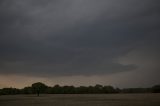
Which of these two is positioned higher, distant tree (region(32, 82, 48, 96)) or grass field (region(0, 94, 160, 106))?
distant tree (region(32, 82, 48, 96))

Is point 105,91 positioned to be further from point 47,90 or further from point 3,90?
point 3,90

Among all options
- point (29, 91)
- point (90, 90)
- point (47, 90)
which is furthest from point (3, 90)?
point (90, 90)

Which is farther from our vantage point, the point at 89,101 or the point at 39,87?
the point at 39,87

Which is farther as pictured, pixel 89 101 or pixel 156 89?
pixel 156 89

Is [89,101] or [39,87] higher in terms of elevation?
[39,87]

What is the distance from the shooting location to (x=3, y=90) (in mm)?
184125

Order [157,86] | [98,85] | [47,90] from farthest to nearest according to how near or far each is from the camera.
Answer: [98,85] < [47,90] < [157,86]

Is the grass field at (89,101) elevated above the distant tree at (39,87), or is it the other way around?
the distant tree at (39,87)

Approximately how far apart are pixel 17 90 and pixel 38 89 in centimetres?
3583

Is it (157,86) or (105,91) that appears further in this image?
(105,91)

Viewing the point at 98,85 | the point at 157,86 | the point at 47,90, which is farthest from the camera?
the point at 98,85

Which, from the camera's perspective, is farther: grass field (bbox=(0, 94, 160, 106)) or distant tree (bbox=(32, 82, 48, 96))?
distant tree (bbox=(32, 82, 48, 96))

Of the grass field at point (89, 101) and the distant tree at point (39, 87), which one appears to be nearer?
the grass field at point (89, 101)

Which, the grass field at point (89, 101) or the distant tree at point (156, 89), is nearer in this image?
the grass field at point (89, 101)
